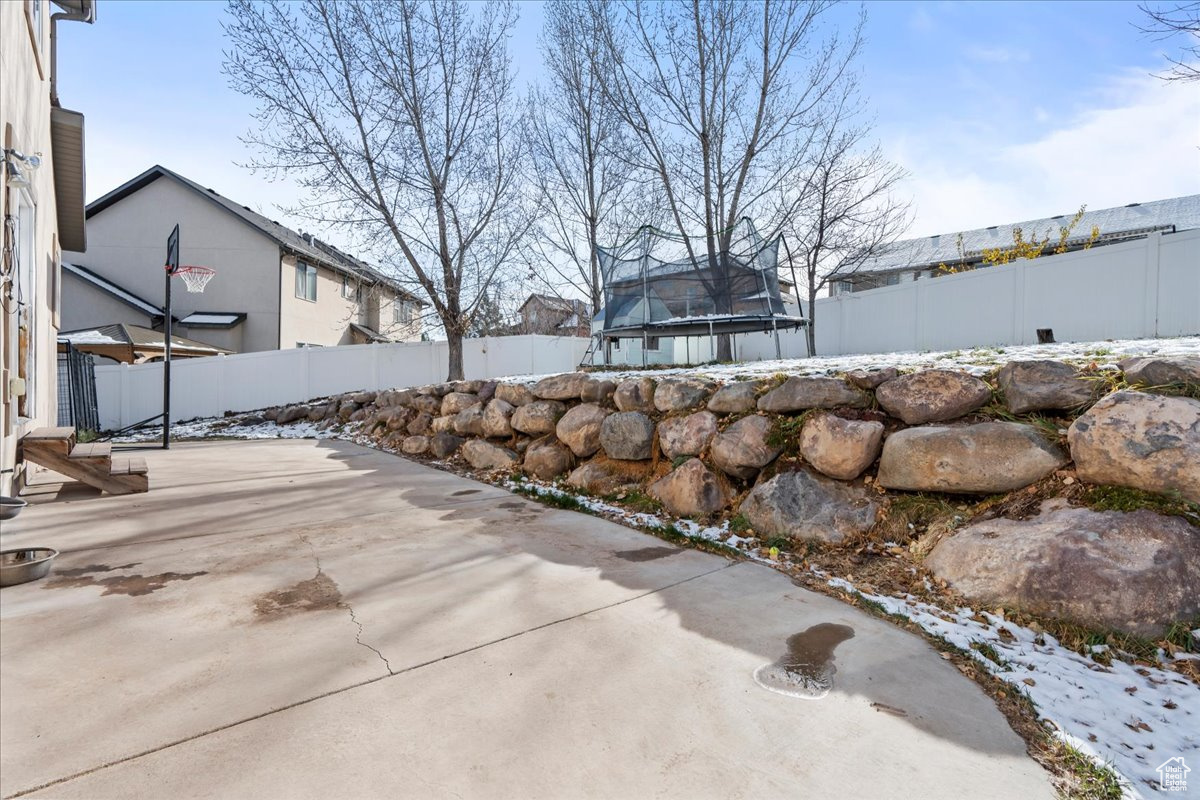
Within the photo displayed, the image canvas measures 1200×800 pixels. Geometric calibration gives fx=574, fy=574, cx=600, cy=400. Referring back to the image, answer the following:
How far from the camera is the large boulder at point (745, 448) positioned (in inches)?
150

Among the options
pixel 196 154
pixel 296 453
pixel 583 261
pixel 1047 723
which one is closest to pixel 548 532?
pixel 1047 723

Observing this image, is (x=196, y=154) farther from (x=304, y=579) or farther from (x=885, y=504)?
(x=885, y=504)

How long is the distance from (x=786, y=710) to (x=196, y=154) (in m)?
9.60

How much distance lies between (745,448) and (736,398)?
45 centimetres

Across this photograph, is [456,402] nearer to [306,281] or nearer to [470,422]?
[470,422]

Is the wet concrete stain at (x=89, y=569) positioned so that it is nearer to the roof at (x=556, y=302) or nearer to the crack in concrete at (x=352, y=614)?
the crack in concrete at (x=352, y=614)

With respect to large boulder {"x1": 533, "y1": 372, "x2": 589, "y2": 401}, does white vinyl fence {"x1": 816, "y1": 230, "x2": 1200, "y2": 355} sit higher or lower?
higher

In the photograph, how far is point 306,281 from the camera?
17453mm

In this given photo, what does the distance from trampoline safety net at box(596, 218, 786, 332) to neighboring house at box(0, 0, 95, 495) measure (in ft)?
17.4

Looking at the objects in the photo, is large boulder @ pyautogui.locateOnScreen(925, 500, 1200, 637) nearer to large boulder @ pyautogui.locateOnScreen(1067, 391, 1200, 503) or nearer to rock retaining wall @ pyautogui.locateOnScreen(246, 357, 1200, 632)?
rock retaining wall @ pyautogui.locateOnScreen(246, 357, 1200, 632)

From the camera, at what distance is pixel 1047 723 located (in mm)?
1749

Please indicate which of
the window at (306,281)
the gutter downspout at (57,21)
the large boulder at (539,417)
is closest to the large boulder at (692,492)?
the large boulder at (539,417)

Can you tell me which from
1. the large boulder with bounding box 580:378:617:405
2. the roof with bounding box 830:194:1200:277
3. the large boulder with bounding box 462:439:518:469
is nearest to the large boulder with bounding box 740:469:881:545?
the large boulder with bounding box 580:378:617:405

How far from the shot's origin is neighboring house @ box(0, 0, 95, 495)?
11.9 feet
